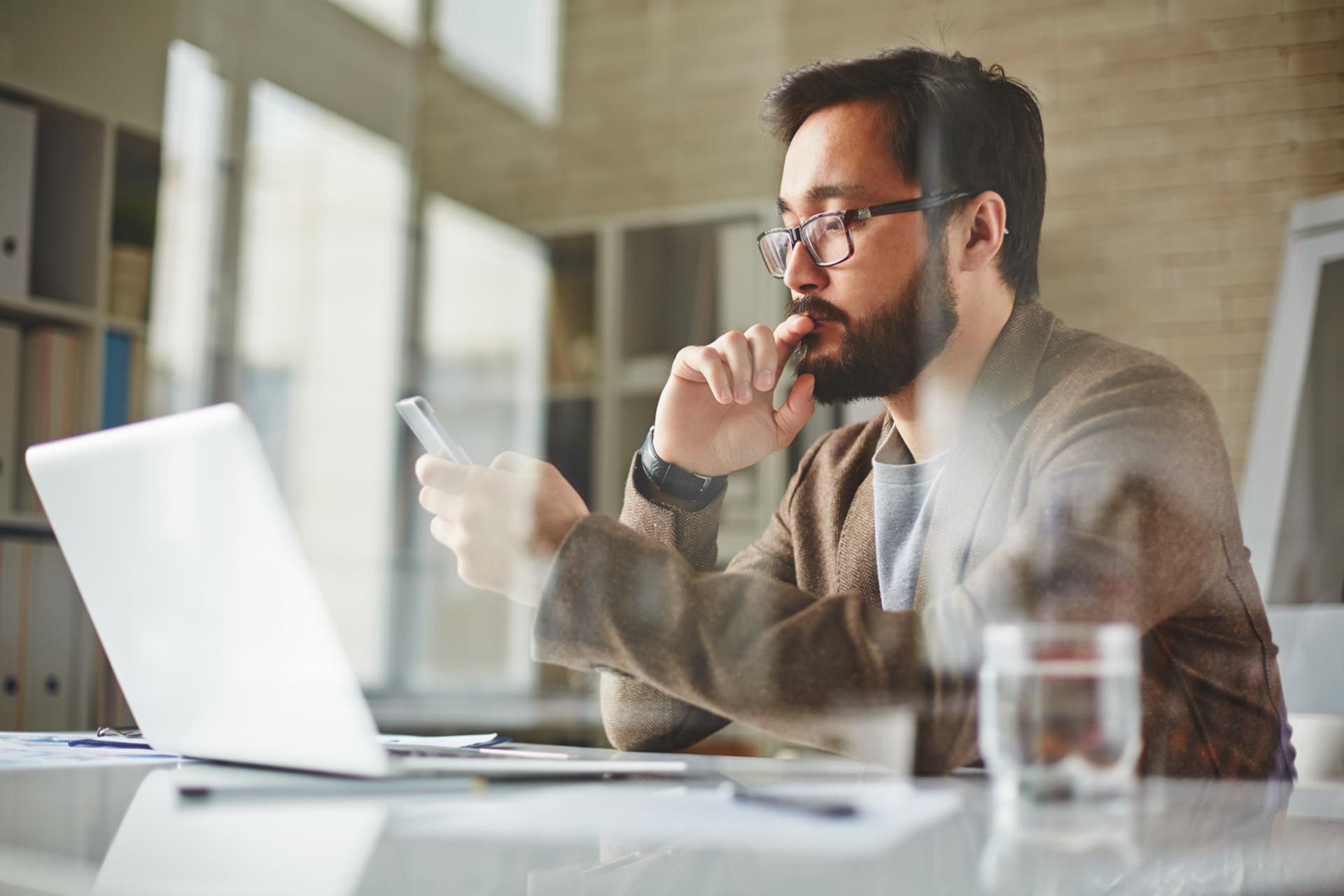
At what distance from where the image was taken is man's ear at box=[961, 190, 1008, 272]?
1.25 metres

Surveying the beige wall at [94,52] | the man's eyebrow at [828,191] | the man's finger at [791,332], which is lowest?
the man's finger at [791,332]

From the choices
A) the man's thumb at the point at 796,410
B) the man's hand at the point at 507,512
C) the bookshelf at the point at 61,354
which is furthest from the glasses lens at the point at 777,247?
the bookshelf at the point at 61,354

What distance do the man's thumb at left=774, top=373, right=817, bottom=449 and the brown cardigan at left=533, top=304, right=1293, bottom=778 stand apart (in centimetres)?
14

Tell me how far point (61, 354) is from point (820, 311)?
1.46 meters

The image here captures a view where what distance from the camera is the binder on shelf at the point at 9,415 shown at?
1.91 meters

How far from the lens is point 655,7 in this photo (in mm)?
2588

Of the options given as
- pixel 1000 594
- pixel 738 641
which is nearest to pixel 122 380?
pixel 738 641

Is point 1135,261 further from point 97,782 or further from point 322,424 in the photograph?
point 322,424

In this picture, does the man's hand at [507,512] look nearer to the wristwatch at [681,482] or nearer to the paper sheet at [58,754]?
the paper sheet at [58,754]

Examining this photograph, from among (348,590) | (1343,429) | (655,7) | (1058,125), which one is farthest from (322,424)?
(1343,429)

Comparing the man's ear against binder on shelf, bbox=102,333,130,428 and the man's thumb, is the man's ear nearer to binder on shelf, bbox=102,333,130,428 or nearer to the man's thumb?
the man's thumb

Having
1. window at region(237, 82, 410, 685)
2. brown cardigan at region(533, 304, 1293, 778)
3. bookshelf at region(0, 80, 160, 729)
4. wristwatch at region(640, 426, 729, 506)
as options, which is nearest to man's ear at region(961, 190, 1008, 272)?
brown cardigan at region(533, 304, 1293, 778)

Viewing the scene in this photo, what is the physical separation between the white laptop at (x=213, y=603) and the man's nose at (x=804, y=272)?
649 millimetres

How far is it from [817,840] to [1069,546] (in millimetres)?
369
